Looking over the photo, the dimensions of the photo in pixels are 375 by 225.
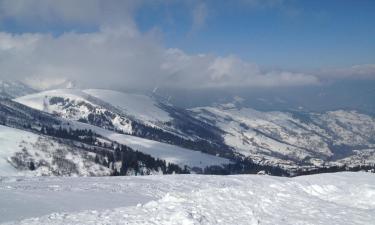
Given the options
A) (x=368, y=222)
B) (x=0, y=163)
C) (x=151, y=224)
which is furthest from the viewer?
(x=0, y=163)

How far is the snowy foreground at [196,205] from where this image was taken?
Result: 2389 cm

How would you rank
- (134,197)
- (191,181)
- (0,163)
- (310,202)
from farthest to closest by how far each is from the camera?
1. (0,163)
2. (191,181)
3. (134,197)
4. (310,202)

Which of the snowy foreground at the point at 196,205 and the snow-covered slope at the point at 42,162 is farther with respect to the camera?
the snow-covered slope at the point at 42,162

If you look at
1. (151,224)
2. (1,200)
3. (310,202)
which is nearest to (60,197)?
(1,200)

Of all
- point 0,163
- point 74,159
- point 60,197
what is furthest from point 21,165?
point 60,197

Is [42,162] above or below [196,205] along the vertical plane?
above

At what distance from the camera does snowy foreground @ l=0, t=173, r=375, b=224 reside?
23891 mm

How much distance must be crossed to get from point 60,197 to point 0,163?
150 m

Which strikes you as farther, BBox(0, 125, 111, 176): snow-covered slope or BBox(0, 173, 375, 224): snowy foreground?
BBox(0, 125, 111, 176): snow-covered slope

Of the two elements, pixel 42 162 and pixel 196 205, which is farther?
pixel 42 162

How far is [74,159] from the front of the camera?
636 ft

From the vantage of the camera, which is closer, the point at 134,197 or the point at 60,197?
the point at 60,197

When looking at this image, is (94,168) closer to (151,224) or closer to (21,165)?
(21,165)

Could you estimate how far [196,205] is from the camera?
26.9 m
